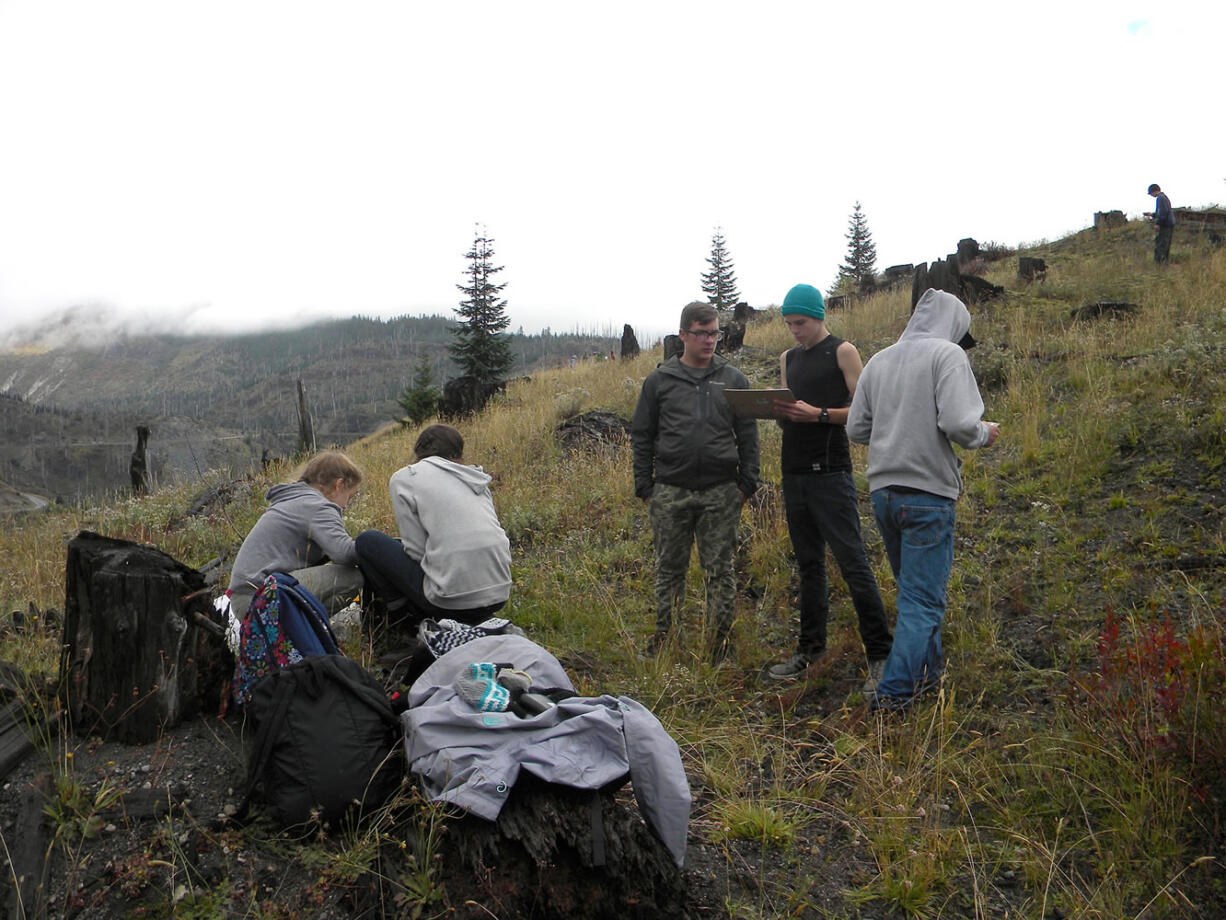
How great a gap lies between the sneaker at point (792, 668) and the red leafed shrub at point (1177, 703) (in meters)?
1.45

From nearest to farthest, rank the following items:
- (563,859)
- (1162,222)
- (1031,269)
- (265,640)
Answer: (563,859) < (265,640) < (1162,222) < (1031,269)

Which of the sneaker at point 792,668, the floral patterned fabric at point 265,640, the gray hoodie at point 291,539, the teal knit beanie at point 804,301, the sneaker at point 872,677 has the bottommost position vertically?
the sneaker at point 792,668

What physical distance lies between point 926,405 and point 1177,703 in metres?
1.45

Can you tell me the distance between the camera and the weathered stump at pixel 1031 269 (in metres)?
14.0

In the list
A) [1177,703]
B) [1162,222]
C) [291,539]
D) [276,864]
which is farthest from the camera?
[1162,222]

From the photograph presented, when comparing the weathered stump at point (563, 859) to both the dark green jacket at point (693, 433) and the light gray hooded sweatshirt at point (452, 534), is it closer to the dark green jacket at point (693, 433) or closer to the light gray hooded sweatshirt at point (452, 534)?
the light gray hooded sweatshirt at point (452, 534)

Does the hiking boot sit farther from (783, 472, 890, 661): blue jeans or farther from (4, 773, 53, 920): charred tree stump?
(4, 773, 53, 920): charred tree stump

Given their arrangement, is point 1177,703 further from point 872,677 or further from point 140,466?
point 140,466

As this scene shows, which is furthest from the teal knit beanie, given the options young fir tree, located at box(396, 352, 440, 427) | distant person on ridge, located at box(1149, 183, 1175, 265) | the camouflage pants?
young fir tree, located at box(396, 352, 440, 427)

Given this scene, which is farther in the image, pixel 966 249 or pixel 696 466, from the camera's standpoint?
pixel 966 249

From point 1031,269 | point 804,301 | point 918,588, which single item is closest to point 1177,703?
point 918,588

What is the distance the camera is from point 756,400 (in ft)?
13.0

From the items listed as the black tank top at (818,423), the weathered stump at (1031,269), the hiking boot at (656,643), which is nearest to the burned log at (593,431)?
the hiking boot at (656,643)

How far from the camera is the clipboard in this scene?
3.87 meters
